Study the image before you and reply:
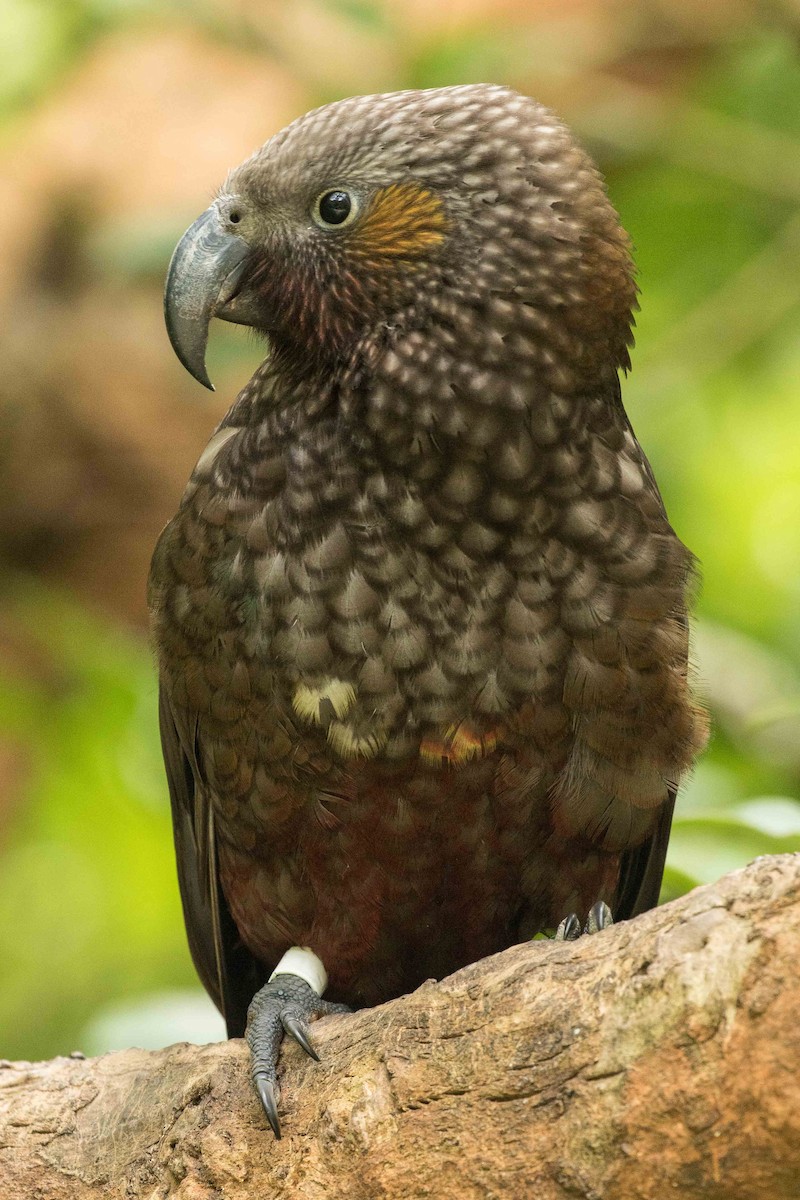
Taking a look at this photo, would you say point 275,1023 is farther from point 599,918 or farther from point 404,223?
point 404,223

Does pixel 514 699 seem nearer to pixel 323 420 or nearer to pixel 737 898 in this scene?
pixel 323 420

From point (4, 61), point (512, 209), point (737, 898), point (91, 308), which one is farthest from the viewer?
point (91, 308)

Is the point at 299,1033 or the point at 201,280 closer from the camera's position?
the point at 299,1033

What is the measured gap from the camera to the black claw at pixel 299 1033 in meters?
2.53

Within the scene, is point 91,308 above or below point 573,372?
above

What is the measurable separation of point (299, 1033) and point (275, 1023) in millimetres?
95

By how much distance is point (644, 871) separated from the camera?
3.19 m

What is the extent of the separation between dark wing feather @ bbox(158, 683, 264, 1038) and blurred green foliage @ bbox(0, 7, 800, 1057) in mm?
229

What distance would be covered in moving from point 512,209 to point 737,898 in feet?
4.55

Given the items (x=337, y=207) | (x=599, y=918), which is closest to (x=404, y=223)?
(x=337, y=207)

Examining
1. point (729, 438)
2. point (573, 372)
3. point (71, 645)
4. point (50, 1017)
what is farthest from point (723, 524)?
point (50, 1017)

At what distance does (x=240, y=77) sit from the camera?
20.1ft

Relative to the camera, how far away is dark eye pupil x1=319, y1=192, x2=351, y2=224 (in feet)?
8.93

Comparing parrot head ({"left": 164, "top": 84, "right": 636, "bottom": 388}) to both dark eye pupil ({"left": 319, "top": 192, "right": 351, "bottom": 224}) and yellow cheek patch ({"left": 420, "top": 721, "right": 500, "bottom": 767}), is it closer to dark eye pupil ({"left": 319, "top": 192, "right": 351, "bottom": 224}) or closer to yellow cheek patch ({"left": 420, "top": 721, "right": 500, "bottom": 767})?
dark eye pupil ({"left": 319, "top": 192, "right": 351, "bottom": 224})
